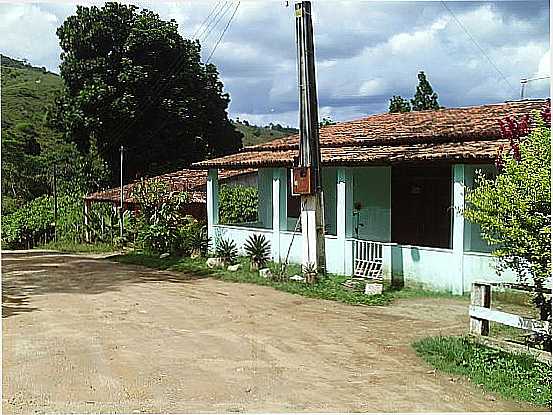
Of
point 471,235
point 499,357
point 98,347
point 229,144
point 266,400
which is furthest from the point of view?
point 229,144

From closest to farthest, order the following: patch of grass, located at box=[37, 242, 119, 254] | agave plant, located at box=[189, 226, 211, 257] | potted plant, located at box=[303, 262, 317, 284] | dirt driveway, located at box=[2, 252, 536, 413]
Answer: dirt driveway, located at box=[2, 252, 536, 413] → potted plant, located at box=[303, 262, 317, 284] → agave plant, located at box=[189, 226, 211, 257] → patch of grass, located at box=[37, 242, 119, 254]

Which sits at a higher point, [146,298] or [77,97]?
[77,97]

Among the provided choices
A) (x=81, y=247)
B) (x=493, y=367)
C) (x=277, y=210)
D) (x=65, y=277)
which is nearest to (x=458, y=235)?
(x=277, y=210)

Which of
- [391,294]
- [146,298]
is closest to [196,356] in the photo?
[146,298]

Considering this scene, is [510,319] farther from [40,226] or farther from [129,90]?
[129,90]

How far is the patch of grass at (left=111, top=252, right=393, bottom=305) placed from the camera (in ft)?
37.7

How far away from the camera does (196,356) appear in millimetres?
7281

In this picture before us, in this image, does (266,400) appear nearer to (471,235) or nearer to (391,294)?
(391,294)

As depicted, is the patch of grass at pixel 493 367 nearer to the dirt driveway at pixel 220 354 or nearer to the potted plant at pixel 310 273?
the dirt driveway at pixel 220 354

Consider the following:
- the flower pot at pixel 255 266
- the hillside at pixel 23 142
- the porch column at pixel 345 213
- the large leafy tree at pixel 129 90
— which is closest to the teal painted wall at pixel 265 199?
the flower pot at pixel 255 266

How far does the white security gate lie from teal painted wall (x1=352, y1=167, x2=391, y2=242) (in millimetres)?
1938

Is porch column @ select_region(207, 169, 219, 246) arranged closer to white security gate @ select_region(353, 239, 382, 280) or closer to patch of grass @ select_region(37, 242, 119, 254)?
white security gate @ select_region(353, 239, 382, 280)

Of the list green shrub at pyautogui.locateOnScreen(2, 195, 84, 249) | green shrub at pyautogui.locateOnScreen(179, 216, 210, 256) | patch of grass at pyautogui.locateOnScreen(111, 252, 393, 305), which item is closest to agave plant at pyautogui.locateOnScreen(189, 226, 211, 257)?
green shrub at pyautogui.locateOnScreen(179, 216, 210, 256)

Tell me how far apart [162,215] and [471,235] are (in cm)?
901
